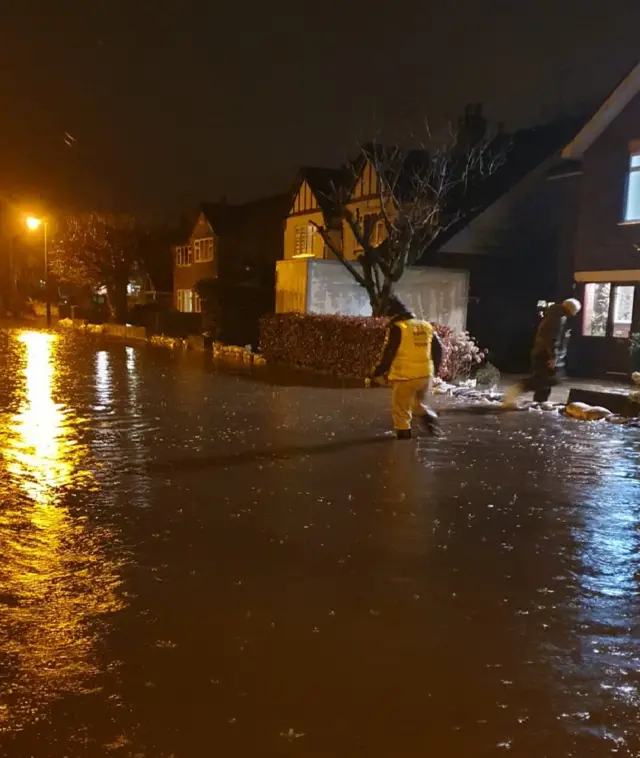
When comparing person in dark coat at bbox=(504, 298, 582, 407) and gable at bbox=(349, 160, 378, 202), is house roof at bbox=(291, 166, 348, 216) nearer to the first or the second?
gable at bbox=(349, 160, 378, 202)

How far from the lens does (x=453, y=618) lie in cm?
443

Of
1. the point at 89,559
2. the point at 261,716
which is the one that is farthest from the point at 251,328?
the point at 261,716

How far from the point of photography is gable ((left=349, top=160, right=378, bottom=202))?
83.7 feet

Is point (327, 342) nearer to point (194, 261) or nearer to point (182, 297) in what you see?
point (194, 261)

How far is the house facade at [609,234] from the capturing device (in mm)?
17281

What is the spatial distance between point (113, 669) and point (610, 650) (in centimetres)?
265

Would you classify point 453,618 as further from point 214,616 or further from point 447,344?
point 447,344

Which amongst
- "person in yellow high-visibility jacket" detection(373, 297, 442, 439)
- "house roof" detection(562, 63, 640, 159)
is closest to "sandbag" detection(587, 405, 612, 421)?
"person in yellow high-visibility jacket" detection(373, 297, 442, 439)

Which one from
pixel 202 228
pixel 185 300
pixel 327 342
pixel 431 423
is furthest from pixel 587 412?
pixel 185 300

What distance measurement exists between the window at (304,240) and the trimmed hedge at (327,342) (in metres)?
13.3

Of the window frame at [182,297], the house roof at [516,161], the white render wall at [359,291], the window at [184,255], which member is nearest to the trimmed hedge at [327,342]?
the white render wall at [359,291]

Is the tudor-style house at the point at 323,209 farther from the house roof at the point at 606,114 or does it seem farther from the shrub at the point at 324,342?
the house roof at the point at 606,114

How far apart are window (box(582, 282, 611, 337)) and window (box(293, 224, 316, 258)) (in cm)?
1506

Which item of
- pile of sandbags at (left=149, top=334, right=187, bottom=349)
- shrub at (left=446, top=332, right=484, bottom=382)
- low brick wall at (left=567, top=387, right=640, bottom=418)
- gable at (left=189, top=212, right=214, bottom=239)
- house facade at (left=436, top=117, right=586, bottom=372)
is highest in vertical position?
gable at (left=189, top=212, right=214, bottom=239)
